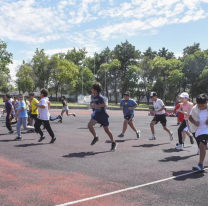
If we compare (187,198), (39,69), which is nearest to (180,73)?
(39,69)

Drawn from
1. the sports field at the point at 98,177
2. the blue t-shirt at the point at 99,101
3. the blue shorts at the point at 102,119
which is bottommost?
the sports field at the point at 98,177

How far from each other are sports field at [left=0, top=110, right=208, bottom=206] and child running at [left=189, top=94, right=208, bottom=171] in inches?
15.1

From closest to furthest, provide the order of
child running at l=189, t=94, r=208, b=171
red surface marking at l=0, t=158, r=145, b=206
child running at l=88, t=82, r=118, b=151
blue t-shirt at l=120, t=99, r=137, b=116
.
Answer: red surface marking at l=0, t=158, r=145, b=206, child running at l=189, t=94, r=208, b=171, child running at l=88, t=82, r=118, b=151, blue t-shirt at l=120, t=99, r=137, b=116

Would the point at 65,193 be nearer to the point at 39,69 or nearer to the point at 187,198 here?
the point at 187,198

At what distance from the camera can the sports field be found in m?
4.25

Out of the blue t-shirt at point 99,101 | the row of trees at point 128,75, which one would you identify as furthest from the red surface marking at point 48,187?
the row of trees at point 128,75

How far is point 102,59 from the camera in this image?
90.8 m

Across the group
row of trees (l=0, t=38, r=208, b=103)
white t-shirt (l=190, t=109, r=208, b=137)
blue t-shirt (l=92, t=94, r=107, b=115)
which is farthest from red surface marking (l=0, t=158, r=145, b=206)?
row of trees (l=0, t=38, r=208, b=103)

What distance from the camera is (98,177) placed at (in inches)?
213

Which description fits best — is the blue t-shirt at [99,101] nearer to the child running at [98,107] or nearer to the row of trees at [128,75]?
the child running at [98,107]

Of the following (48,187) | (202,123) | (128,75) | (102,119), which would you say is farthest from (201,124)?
(128,75)

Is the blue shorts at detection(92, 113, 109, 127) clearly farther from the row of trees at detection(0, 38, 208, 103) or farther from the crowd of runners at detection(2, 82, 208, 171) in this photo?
the row of trees at detection(0, 38, 208, 103)

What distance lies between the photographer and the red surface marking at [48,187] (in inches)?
163

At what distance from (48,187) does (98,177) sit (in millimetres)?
1051
